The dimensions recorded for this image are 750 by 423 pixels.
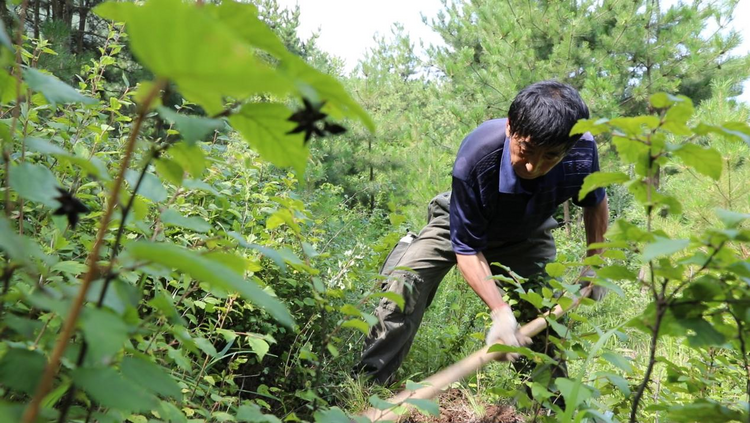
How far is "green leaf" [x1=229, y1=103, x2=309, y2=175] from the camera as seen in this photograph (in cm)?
47

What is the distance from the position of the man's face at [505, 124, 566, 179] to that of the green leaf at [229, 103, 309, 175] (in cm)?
170

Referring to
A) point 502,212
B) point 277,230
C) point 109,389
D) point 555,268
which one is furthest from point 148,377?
point 502,212

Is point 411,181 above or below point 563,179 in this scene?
below

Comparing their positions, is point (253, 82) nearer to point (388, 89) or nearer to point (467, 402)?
point (467, 402)

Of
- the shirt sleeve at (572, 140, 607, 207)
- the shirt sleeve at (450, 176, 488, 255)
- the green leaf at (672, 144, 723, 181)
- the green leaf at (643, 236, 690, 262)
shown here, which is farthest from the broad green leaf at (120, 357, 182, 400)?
the shirt sleeve at (572, 140, 607, 207)

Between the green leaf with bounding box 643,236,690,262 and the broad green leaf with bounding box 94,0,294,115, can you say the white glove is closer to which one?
the green leaf with bounding box 643,236,690,262

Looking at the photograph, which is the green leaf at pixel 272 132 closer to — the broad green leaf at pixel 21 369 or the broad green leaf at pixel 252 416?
the broad green leaf at pixel 21 369

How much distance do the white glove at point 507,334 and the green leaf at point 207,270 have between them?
1.69 metres

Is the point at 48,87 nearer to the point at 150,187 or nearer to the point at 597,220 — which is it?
the point at 150,187

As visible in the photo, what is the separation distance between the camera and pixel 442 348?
3.19 metres

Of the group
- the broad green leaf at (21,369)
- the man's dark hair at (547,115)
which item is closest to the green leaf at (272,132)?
the broad green leaf at (21,369)

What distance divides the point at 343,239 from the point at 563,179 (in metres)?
1.48

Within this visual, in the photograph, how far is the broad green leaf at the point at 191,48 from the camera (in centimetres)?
28

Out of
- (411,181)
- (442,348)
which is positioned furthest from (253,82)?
(411,181)
